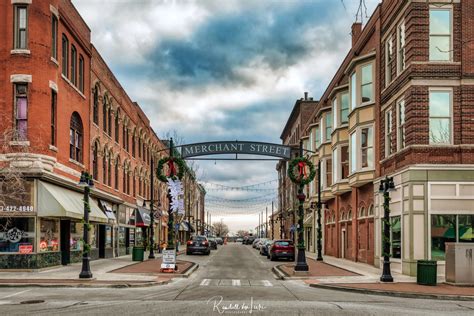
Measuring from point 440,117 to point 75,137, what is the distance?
61.5 ft

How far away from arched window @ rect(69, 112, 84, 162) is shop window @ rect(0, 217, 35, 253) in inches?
232

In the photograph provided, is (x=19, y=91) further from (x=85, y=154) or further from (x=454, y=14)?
(x=454, y=14)

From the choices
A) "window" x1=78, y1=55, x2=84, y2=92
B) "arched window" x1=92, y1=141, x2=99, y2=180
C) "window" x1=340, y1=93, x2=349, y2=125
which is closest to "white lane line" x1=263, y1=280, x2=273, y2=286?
"arched window" x1=92, y1=141, x2=99, y2=180

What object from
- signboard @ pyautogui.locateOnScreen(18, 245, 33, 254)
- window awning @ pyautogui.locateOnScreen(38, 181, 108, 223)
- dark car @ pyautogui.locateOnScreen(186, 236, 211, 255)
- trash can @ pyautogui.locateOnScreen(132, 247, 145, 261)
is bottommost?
dark car @ pyautogui.locateOnScreen(186, 236, 211, 255)

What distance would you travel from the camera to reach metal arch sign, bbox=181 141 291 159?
102ft

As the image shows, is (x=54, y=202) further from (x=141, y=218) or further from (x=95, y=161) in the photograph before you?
(x=141, y=218)

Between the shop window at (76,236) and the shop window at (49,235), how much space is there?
2779 mm

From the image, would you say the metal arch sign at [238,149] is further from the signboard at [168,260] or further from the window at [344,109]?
the window at [344,109]

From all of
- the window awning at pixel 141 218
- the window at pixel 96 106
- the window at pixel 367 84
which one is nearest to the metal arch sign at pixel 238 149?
the window at pixel 367 84

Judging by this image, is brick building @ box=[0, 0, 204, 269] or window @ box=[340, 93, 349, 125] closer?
brick building @ box=[0, 0, 204, 269]

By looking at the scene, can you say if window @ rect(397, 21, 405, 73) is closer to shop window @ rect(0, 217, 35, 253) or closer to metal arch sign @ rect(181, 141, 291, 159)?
metal arch sign @ rect(181, 141, 291, 159)

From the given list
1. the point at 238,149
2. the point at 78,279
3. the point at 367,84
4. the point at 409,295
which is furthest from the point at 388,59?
the point at 78,279

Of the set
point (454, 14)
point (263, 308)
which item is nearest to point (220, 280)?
point (263, 308)

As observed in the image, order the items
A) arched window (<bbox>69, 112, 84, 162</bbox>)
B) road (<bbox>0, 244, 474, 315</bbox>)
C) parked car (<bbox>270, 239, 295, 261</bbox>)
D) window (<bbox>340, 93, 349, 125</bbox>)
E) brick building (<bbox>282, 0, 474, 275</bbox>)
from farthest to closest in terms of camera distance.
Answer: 1. parked car (<bbox>270, 239, 295, 261</bbox>)
2. window (<bbox>340, 93, 349, 125</bbox>)
3. arched window (<bbox>69, 112, 84, 162</bbox>)
4. brick building (<bbox>282, 0, 474, 275</bbox>)
5. road (<bbox>0, 244, 474, 315</bbox>)
